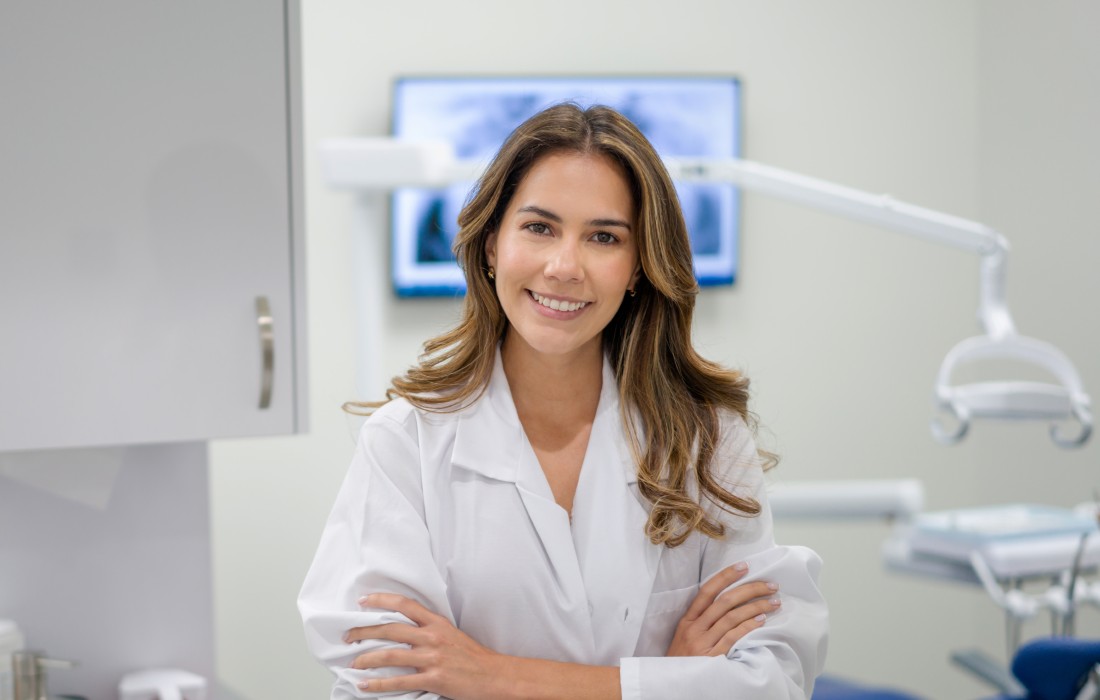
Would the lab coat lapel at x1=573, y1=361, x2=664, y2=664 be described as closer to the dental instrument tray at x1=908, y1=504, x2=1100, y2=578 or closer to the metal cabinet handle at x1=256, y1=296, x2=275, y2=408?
the metal cabinet handle at x1=256, y1=296, x2=275, y2=408

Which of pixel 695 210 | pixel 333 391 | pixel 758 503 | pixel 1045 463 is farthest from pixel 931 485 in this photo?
pixel 758 503

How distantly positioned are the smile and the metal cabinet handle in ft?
1.29

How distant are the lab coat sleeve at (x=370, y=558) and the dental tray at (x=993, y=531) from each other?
5.19 ft

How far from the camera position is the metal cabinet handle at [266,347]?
1.53 m

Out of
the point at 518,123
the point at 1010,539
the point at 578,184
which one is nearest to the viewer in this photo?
the point at 578,184

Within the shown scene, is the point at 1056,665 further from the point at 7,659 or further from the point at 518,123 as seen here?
the point at 518,123

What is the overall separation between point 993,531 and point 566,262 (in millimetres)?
1618

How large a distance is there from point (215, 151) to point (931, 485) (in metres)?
2.84

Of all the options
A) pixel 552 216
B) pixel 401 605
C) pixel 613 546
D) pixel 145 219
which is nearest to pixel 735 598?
pixel 613 546

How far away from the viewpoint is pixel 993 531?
99.5 inches

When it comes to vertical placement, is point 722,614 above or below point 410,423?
below

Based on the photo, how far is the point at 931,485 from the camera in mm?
3668

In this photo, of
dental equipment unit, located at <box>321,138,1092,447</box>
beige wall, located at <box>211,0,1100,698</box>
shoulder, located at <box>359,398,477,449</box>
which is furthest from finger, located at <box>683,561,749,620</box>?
beige wall, located at <box>211,0,1100,698</box>

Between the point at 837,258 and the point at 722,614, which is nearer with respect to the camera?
the point at 722,614
